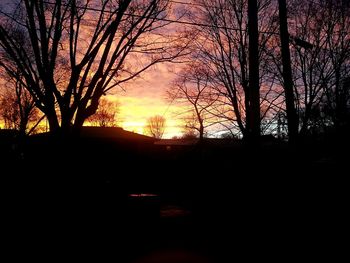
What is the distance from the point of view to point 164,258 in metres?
6.67

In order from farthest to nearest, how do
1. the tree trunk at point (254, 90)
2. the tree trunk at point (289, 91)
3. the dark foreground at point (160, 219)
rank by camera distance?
the tree trunk at point (289, 91) < the tree trunk at point (254, 90) < the dark foreground at point (160, 219)

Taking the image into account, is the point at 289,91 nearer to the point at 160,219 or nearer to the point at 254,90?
the point at 254,90

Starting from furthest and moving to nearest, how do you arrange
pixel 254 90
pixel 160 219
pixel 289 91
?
pixel 160 219, pixel 289 91, pixel 254 90

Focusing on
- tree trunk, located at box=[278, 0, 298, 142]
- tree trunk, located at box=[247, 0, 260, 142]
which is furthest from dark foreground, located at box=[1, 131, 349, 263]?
tree trunk, located at box=[278, 0, 298, 142]

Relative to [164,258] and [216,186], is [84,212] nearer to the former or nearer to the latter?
[164,258]

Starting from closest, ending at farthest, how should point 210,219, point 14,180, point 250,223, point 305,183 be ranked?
point 250,223 → point 14,180 → point 210,219 → point 305,183

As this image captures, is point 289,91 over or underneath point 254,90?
over

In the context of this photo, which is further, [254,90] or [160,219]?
[160,219]

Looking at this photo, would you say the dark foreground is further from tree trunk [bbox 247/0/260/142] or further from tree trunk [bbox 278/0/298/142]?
tree trunk [bbox 278/0/298/142]

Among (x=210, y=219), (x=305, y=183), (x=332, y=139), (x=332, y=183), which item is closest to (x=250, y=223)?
(x=210, y=219)

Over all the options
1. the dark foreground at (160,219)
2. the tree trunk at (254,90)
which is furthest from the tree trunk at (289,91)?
the tree trunk at (254,90)

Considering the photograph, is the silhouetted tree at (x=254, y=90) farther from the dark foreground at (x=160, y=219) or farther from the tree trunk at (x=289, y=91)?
the tree trunk at (x=289, y=91)

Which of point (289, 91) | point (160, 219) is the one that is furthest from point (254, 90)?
point (160, 219)

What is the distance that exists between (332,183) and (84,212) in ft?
34.0
